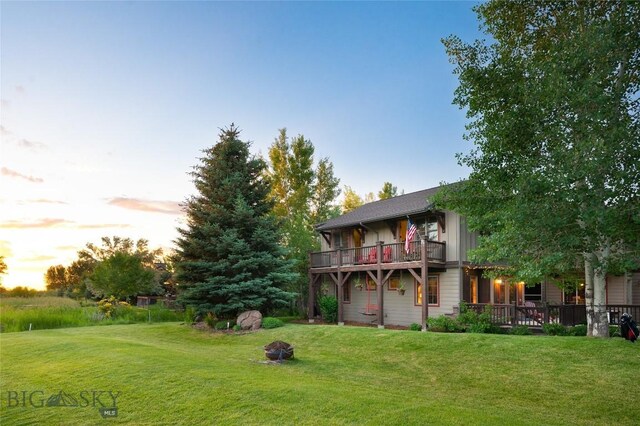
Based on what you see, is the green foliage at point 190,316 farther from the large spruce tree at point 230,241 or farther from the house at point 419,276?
the house at point 419,276

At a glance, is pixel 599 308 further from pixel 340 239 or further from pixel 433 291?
pixel 340 239

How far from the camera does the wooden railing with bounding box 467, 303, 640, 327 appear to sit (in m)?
16.5

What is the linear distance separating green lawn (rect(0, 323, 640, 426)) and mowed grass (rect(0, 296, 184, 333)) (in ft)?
26.9

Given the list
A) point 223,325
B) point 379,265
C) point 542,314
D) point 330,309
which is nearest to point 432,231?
point 379,265

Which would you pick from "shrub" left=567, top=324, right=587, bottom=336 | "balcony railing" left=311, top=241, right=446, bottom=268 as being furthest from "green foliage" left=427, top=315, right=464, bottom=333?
"shrub" left=567, top=324, right=587, bottom=336

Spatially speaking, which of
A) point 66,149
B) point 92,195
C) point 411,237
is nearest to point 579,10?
point 411,237

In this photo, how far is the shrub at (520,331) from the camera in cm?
1568

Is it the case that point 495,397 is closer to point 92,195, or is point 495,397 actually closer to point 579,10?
point 579,10

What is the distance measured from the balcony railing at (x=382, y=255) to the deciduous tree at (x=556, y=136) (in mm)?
5514

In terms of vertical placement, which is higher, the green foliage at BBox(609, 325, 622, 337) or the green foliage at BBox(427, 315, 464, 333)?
the green foliage at BBox(609, 325, 622, 337)

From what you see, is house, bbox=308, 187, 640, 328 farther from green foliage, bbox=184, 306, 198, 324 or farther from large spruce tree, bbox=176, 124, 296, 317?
green foliage, bbox=184, 306, 198, 324

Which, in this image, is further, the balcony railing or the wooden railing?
the balcony railing

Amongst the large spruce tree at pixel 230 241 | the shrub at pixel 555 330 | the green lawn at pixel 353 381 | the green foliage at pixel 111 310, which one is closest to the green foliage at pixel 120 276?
the green foliage at pixel 111 310

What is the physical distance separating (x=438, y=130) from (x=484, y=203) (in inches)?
540
